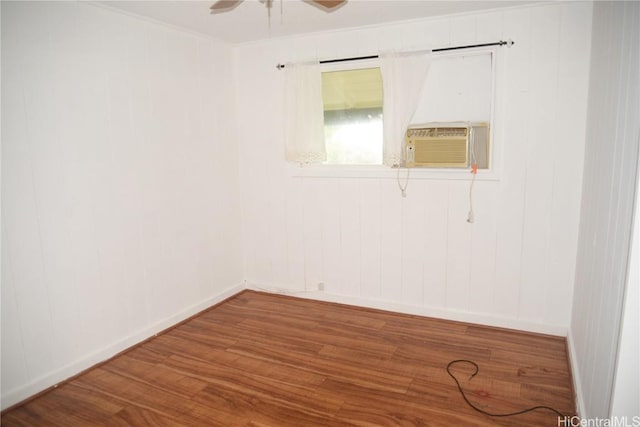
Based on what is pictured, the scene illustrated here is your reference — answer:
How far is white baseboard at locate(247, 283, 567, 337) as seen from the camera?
339cm

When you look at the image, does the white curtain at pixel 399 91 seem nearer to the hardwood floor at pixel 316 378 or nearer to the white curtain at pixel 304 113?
the white curtain at pixel 304 113

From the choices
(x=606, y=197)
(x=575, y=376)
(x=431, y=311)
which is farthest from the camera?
(x=431, y=311)

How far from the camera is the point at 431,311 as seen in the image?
12.3 feet

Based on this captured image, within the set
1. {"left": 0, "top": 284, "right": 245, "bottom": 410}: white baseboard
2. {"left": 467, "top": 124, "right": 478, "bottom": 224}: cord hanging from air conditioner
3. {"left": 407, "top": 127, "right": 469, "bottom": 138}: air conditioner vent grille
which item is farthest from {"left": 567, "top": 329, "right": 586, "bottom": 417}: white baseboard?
{"left": 0, "top": 284, "right": 245, "bottom": 410}: white baseboard

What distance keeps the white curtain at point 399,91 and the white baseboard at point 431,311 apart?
1289mm

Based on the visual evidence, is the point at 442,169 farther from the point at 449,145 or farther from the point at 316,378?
the point at 316,378

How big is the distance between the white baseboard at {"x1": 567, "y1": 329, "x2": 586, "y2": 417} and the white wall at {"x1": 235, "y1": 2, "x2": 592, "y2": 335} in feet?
0.95

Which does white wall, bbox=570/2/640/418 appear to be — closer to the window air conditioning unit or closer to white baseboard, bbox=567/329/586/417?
white baseboard, bbox=567/329/586/417

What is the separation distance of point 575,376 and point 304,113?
2815 millimetres

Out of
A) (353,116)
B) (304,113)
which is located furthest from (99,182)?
(353,116)

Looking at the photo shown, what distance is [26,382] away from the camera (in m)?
2.63

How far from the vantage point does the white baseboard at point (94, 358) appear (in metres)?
2.59

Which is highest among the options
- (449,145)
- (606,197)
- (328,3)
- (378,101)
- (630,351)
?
(328,3)

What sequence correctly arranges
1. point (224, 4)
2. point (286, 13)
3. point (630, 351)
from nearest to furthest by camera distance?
1. point (630, 351)
2. point (224, 4)
3. point (286, 13)
